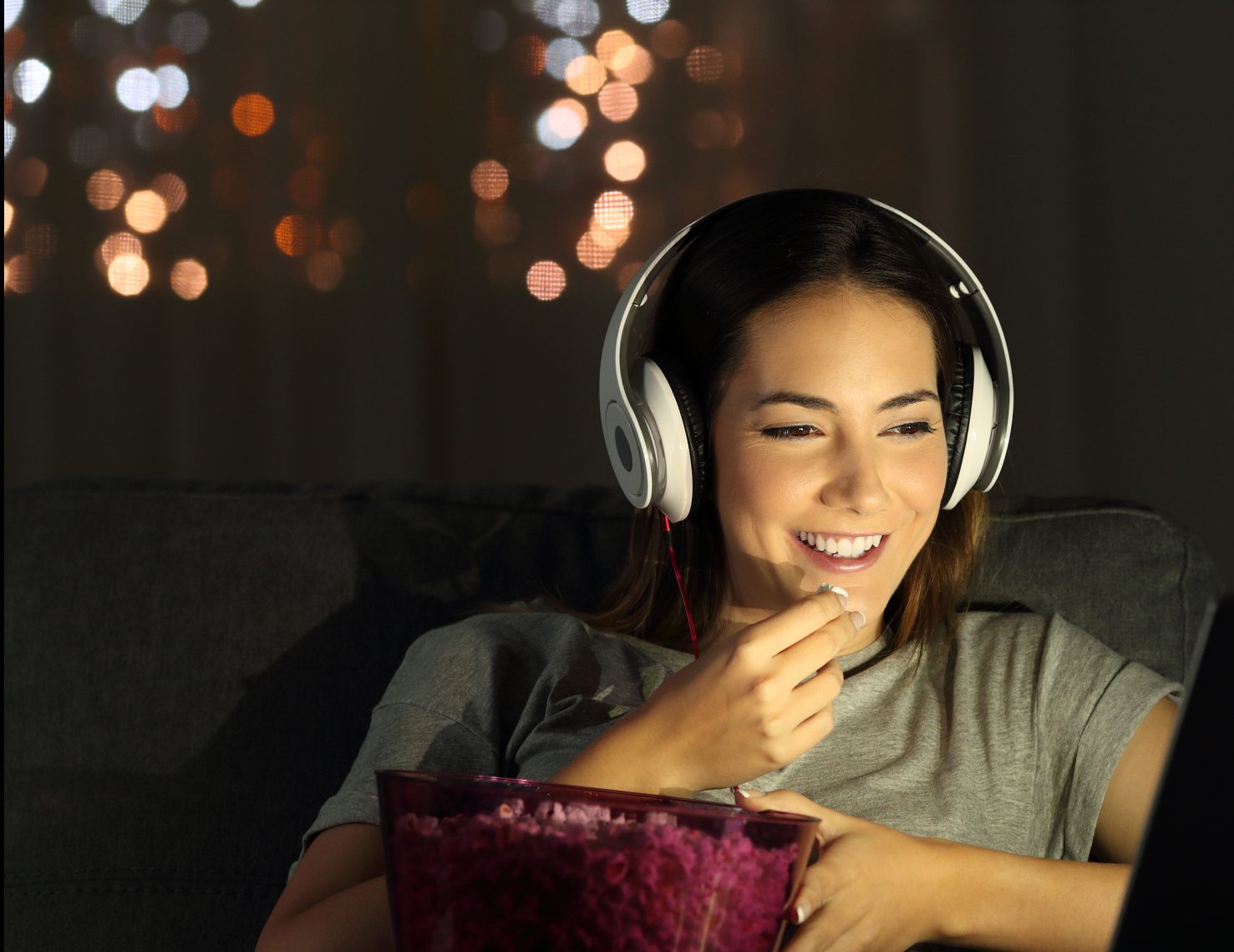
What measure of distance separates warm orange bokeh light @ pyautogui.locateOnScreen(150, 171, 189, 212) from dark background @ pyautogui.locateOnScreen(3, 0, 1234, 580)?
0.02 metres

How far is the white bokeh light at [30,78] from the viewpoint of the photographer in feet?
9.18

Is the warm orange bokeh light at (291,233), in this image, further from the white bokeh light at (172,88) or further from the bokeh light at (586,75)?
the bokeh light at (586,75)

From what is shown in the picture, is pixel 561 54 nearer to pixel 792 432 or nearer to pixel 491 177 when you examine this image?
pixel 491 177

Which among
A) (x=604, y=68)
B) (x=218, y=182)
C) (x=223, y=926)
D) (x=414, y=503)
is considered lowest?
(x=223, y=926)

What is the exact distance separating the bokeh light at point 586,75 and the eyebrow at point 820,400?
1.97 m

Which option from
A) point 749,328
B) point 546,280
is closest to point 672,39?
point 546,280

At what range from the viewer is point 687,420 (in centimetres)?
108

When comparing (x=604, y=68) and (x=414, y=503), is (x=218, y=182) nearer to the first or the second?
(x=604, y=68)

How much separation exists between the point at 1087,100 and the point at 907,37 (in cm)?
44

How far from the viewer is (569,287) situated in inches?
115

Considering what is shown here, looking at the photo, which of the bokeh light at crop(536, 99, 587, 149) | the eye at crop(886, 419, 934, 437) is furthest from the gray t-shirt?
the bokeh light at crop(536, 99, 587, 149)

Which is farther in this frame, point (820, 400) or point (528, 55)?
point (528, 55)

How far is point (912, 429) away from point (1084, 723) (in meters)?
0.31

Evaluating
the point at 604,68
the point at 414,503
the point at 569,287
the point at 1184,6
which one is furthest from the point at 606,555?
the point at 1184,6
